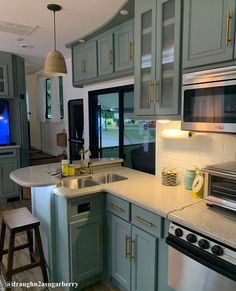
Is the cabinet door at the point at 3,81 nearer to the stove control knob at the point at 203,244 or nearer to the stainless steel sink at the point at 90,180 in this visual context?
the stainless steel sink at the point at 90,180

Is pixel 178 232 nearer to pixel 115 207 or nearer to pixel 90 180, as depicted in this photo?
pixel 115 207

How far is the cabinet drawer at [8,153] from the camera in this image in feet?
14.1

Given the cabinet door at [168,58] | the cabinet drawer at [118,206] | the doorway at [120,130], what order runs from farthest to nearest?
1. the doorway at [120,130]
2. the cabinet drawer at [118,206]
3. the cabinet door at [168,58]

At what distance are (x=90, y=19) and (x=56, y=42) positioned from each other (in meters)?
1.08

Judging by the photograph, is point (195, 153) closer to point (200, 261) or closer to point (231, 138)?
point (231, 138)

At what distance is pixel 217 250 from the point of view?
132 cm

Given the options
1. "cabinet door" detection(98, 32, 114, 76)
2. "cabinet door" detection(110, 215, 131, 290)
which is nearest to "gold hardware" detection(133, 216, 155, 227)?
"cabinet door" detection(110, 215, 131, 290)

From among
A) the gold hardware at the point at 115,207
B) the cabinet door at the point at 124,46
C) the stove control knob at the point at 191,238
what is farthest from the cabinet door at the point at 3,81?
the stove control knob at the point at 191,238

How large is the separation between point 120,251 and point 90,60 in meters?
2.29

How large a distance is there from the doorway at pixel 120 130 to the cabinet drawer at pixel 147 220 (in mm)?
1013

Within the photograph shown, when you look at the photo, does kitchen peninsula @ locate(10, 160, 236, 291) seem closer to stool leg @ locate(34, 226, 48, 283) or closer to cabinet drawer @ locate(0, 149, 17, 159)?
stool leg @ locate(34, 226, 48, 283)

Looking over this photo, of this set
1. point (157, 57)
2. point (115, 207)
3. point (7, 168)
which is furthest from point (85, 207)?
point (7, 168)

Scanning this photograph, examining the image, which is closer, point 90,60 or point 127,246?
point 127,246

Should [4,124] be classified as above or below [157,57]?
below
